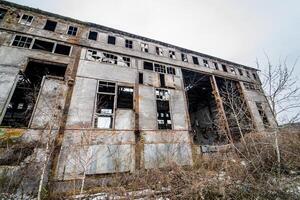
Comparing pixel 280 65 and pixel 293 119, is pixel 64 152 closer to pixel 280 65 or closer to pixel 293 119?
pixel 293 119

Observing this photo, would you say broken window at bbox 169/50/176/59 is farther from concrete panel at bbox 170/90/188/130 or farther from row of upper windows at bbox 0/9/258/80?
concrete panel at bbox 170/90/188/130

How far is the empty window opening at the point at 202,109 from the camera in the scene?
19.0 metres

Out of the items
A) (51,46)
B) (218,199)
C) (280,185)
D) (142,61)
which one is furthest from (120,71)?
(280,185)

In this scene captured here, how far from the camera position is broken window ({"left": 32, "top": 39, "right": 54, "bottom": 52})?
463 inches

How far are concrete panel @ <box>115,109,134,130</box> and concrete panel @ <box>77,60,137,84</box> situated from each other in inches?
104

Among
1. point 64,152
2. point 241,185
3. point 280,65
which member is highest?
point 280,65

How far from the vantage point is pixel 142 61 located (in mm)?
14273

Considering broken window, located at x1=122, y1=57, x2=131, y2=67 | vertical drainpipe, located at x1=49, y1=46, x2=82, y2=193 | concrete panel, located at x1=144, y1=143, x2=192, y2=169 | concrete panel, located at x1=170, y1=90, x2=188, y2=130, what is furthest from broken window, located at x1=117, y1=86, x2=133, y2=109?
concrete panel, located at x1=144, y1=143, x2=192, y2=169

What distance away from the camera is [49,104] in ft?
32.4

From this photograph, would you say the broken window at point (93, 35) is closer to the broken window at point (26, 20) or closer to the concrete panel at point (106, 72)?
the concrete panel at point (106, 72)

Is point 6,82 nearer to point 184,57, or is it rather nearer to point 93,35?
point 93,35

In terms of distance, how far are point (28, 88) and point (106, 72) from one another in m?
5.14

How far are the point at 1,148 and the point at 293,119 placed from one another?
1315 centimetres

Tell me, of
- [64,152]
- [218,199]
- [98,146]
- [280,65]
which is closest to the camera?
[218,199]
